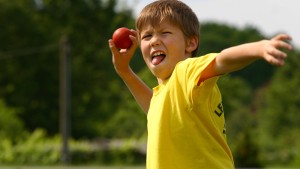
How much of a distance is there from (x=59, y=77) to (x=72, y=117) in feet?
10.2

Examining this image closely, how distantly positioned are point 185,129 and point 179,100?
17 cm

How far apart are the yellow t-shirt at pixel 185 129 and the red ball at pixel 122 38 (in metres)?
0.71

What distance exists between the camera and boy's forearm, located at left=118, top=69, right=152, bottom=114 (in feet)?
18.7

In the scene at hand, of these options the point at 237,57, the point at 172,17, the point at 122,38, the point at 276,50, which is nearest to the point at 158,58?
the point at 172,17

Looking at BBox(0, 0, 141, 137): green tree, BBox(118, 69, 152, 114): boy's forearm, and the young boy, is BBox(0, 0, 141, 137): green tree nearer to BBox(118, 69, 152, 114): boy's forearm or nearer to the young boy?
BBox(118, 69, 152, 114): boy's forearm

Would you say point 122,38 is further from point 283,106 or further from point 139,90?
point 283,106

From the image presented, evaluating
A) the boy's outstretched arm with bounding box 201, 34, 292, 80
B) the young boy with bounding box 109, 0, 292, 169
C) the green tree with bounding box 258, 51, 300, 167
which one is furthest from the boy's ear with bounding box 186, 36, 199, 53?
the green tree with bounding box 258, 51, 300, 167

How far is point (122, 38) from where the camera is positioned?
536 centimetres

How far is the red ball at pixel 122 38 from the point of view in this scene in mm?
5297

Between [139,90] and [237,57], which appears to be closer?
[237,57]

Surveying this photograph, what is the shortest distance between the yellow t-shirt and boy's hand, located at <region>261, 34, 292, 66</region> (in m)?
0.93

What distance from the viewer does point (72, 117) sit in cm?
6088

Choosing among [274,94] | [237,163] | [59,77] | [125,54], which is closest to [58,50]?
[59,77]

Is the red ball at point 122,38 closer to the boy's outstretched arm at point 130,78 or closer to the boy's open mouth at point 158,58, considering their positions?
the boy's outstretched arm at point 130,78
